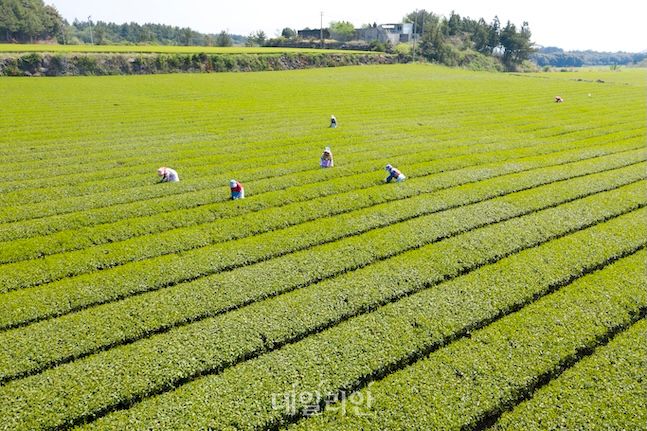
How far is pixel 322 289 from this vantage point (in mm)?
9117

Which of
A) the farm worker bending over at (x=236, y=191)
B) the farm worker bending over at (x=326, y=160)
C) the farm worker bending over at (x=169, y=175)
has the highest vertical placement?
the farm worker bending over at (x=326, y=160)

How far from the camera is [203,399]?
645 cm

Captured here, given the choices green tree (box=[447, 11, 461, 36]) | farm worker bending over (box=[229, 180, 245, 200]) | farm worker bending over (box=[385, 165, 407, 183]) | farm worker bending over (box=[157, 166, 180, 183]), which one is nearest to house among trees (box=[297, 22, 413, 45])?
green tree (box=[447, 11, 461, 36])

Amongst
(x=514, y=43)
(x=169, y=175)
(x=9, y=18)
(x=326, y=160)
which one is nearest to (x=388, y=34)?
(x=514, y=43)

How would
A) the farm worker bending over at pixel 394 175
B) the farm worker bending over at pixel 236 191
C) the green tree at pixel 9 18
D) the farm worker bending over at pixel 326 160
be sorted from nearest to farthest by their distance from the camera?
the farm worker bending over at pixel 236 191, the farm worker bending over at pixel 394 175, the farm worker bending over at pixel 326 160, the green tree at pixel 9 18

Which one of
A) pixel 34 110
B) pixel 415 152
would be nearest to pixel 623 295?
pixel 415 152

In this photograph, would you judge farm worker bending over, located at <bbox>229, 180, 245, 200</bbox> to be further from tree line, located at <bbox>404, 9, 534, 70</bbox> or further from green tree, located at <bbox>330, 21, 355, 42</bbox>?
green tree, located at <bbox>330, 21, 355, 42</bbox>

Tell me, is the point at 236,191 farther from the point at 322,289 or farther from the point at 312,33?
the point at 312,33

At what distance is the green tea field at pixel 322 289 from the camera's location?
6477 millimetres

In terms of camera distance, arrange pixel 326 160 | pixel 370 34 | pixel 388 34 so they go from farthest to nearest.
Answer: pixel 370 34
pixel 388 34
pixel 326 160

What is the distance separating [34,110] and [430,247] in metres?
31.1

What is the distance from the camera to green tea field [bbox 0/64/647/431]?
648 cm

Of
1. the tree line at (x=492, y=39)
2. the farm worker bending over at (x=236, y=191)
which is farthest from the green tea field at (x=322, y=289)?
the tree line at (x=492, y=39)

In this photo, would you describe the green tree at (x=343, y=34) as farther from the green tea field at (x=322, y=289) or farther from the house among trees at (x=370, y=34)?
the green tea field at (x=322, y=289)
